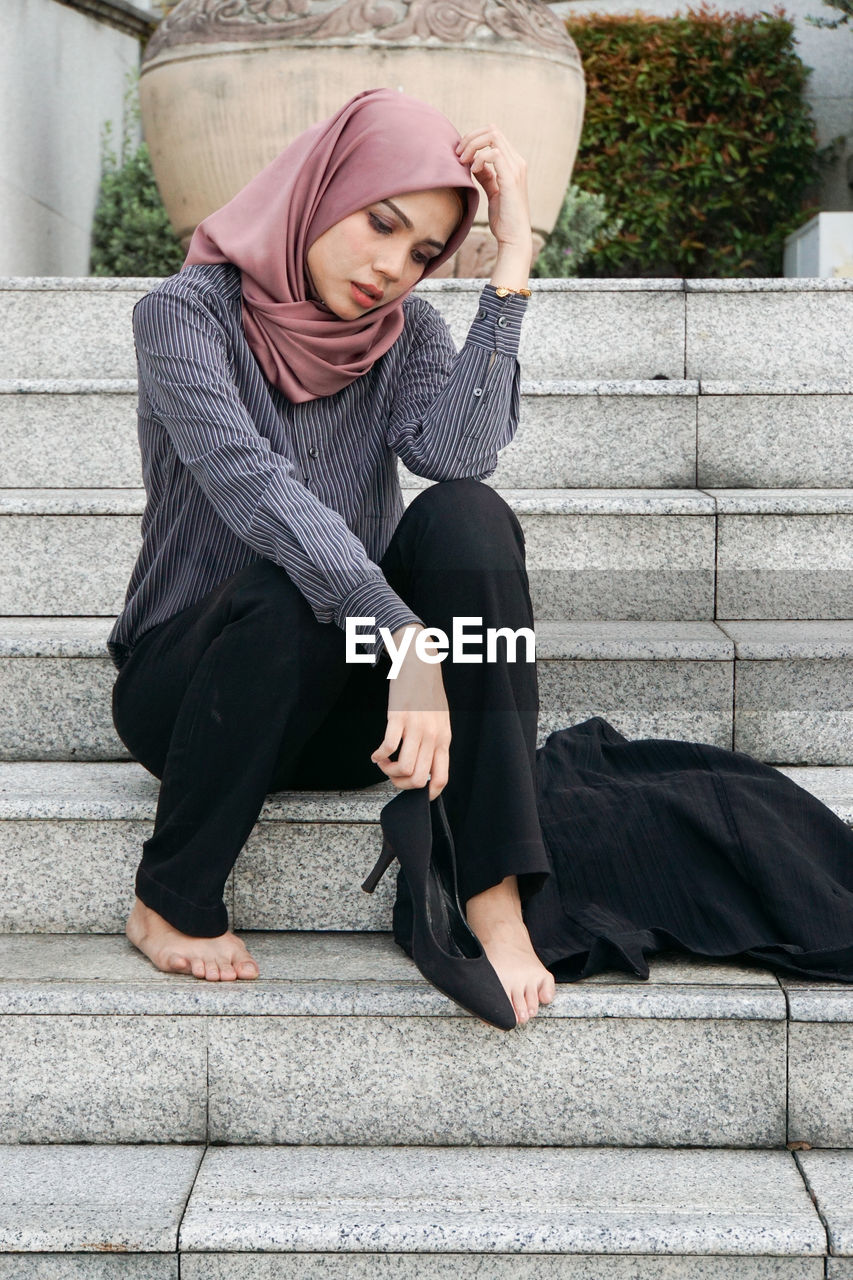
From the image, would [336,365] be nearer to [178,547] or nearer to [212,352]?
[212,352]

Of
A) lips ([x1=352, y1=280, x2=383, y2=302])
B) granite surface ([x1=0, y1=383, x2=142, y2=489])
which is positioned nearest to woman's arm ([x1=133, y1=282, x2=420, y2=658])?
lips ([x1=352, y1=280, x2=383, y2=302])

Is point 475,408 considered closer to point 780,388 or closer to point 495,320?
point 495,320

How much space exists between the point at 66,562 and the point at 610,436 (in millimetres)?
1184

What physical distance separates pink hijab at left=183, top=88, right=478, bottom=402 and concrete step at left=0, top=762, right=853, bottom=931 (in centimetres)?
65

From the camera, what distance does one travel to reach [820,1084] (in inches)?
70.2

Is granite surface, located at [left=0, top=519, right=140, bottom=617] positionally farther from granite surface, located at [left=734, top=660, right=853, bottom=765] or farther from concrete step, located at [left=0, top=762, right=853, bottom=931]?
granite surface, located at [left=734, top=660, right=853, bottom=765]

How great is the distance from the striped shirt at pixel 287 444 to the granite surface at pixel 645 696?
1.49 ft

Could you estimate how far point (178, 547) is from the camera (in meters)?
2.06

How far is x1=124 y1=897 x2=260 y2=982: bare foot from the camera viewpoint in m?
1.86

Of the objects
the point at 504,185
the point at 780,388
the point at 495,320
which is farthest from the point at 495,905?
the point at 780,388

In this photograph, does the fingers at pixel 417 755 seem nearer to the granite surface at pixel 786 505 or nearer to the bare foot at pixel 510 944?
the bare foot at pixel 510 944

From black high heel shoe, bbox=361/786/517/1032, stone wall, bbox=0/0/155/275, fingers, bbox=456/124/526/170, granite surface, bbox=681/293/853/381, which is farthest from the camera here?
stone wall, bbox=0/0/155/275

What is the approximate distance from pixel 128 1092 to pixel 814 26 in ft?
19.0

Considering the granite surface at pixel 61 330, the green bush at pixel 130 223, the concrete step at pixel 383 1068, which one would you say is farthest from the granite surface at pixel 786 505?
the green bush at pixel 130 223
